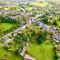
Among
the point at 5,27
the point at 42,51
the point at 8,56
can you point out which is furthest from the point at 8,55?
the point at 5,27

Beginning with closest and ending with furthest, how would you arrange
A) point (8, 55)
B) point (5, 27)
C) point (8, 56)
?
1. point (8, 56)
2. point (8, 55)
3. point (5, 27)

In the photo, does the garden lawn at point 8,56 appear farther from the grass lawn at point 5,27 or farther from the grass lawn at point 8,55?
the grass lawn at point 5,27

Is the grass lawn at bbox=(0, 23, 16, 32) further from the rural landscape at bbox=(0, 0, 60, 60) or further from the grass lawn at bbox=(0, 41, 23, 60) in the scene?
the grass lawn at bbox=(0, 41, 23, 60)

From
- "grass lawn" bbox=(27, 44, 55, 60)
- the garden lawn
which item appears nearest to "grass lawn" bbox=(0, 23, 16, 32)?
"grass lawn" bbox=(27, 44, 55, 60)

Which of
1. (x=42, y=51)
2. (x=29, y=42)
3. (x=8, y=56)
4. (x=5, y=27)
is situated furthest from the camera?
(x=5, y=27)

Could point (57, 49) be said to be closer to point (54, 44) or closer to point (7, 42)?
point (54, 44)

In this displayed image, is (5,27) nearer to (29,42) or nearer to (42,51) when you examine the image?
(29,42)

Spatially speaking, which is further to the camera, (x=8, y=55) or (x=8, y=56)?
(x=8, y=55)

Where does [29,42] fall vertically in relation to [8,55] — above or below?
above

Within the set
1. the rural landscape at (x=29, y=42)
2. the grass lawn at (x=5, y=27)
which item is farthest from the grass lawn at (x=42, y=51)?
the grass lawn at (x=5, y=27)
